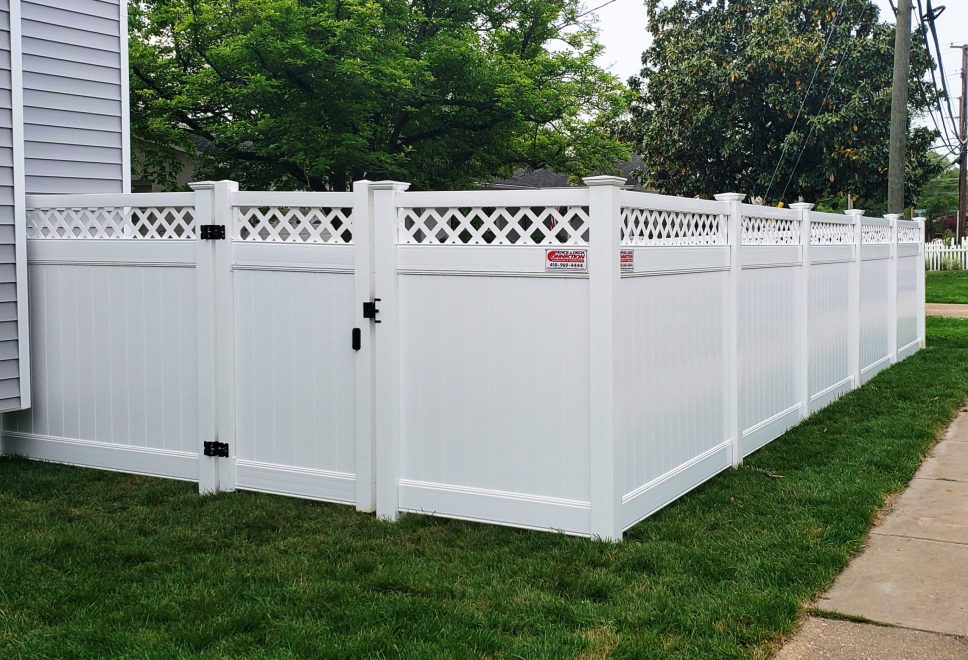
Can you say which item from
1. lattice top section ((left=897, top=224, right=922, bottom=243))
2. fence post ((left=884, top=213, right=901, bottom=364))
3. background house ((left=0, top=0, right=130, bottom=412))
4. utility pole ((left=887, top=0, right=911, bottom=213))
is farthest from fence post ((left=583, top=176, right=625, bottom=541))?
utility pole ((left=887, top=0, right=911, bottom=213))

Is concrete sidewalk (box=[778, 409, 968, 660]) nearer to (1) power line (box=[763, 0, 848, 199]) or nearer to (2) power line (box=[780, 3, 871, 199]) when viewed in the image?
(1) power line (box=[763, 0, 848, 199])

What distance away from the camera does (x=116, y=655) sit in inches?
146

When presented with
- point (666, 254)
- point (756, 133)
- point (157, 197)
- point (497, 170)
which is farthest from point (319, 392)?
point (756, 133)

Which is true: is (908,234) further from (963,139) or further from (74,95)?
(963,139)

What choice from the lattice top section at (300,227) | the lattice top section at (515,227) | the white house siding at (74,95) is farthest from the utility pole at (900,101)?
the lattice top section at (300,227)

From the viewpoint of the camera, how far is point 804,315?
322 inches

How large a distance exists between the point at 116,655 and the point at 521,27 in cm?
2363

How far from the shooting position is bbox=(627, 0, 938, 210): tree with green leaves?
2722cm

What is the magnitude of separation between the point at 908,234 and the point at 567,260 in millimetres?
9152

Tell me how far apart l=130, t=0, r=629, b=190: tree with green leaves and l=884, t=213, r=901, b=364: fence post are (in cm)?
1147

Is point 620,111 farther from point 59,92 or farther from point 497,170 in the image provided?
point 59,92

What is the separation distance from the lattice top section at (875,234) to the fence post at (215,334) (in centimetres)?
677

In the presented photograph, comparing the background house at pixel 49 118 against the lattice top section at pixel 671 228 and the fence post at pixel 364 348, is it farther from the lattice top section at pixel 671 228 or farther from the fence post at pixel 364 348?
the lattice top section at pixel 671 228

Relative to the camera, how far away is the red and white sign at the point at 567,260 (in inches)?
198
